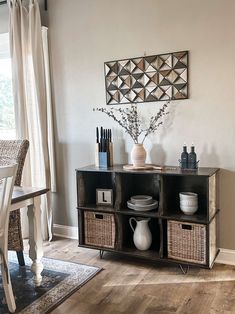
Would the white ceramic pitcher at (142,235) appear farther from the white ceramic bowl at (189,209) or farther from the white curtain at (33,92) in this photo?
the white curtain at (33,92)

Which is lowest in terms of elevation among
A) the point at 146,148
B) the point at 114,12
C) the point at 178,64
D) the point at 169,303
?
the point at 169,303

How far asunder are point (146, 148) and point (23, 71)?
1.47 m

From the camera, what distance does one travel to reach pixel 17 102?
3.32 meters

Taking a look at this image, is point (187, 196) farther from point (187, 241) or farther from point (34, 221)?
point (34, 221)

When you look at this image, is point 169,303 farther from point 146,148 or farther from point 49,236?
point 49,236

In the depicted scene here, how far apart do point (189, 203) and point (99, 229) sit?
2.73 feet

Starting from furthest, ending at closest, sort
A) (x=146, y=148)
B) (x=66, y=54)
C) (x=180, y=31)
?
(x=66, y=54) < (x=146, y=148) < (x=180, y=31)

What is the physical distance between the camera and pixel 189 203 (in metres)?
2.57

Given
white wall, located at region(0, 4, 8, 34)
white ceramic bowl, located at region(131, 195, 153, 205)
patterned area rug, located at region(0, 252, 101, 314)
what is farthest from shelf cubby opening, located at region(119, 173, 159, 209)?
white wall, located at region(0, 4, 8, 34)

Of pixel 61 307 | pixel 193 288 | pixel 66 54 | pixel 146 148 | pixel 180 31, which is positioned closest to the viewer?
pixel 61 307

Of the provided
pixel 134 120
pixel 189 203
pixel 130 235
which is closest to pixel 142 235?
pixel 130 235

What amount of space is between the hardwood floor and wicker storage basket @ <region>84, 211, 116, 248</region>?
0.16m

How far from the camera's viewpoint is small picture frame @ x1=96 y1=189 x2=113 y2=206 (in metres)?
2.87

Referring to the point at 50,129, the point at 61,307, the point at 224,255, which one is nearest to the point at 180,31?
the point at 50,129
